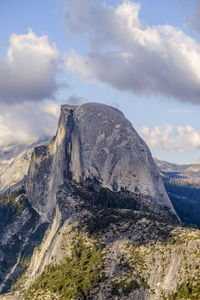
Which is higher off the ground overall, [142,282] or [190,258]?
[190,258]

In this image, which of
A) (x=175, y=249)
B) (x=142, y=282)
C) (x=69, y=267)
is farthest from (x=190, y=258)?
(x=69, y=267)

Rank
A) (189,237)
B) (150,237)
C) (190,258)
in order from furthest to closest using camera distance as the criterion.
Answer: (150,237) → (189,237) → (190,258)

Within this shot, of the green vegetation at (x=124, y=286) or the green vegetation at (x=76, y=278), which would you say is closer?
the green vegetation at (x=124, y=286)

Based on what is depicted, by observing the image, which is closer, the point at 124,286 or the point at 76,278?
the point at 124,286

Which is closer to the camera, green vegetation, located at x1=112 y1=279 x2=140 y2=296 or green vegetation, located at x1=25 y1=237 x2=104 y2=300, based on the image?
green vegetation, located at x1=112 y1=279 x2=140 y2=296

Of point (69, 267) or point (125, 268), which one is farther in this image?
point (69, 267)

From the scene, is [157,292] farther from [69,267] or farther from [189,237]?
[69,267]

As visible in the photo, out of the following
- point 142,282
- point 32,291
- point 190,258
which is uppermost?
point 190,258

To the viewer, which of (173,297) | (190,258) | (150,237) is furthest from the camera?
(150,237)
